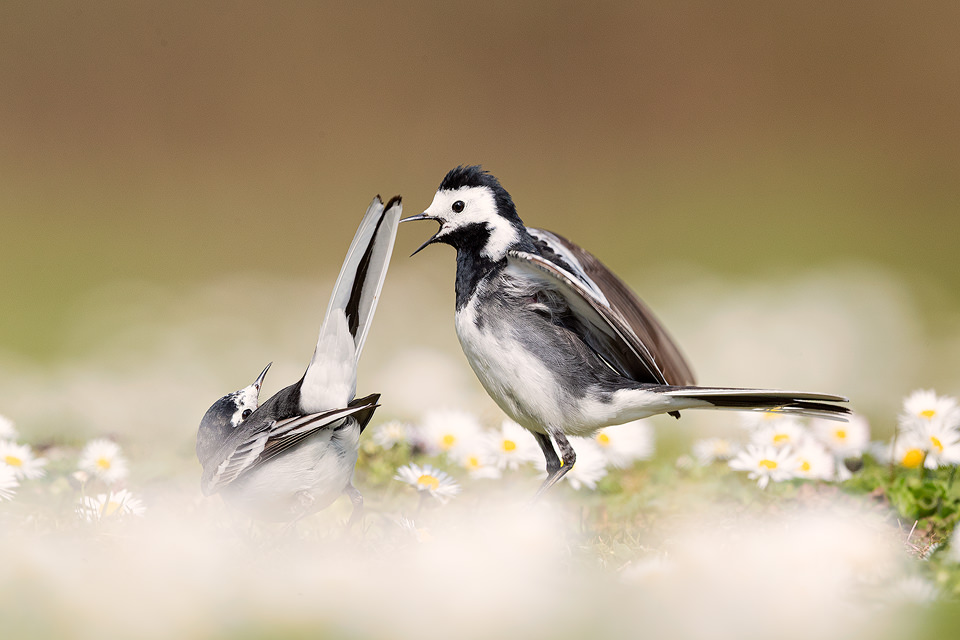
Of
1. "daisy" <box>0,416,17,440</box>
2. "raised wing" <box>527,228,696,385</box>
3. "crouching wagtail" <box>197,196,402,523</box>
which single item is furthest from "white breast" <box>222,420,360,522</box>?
"daisy" <box>0,416,17,440</box>

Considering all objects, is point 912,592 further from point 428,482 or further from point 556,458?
point 428,482

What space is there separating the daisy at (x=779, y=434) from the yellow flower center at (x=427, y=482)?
1397 millimetres

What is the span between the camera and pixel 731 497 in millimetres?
3730

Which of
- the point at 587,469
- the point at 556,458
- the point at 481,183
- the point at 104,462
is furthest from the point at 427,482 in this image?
the point at 104,462

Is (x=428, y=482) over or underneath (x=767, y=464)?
over

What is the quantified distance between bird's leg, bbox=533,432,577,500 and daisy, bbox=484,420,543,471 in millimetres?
316

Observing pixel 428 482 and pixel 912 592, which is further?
pixel 428 482

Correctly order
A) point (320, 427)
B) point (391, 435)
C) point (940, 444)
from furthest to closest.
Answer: point (391, 435)
point (940, 444)
point (320, 427)

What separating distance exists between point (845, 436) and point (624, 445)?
0.97 m

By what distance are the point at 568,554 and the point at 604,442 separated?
3.59 feet

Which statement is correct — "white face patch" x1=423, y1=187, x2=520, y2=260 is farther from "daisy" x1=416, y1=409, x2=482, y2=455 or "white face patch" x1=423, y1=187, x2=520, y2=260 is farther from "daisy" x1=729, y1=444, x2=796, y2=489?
"daisy" x1=729, y1=444, x2=796, y2=489

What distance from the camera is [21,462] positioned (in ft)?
11.7

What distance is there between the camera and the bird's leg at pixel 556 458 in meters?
3.31

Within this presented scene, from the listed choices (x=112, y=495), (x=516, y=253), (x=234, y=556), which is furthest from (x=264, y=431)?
(x=516, y=253)
